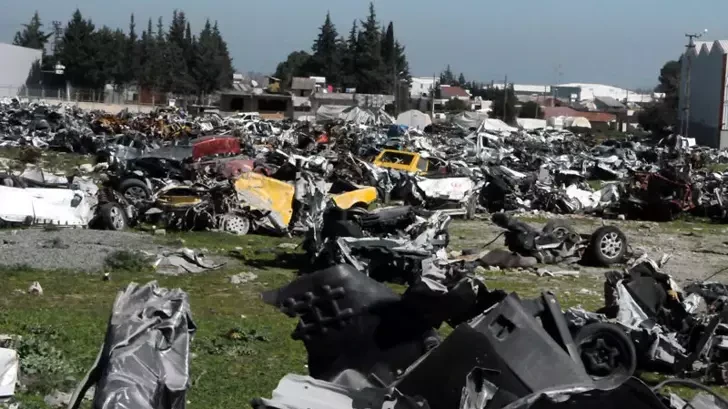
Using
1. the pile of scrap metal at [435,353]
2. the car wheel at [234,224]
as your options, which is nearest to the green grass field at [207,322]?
the pile of scrap metal at [435,353]

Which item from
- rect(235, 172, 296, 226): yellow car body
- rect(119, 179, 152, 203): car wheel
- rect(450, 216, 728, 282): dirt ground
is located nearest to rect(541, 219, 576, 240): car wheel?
rect(450, 216, 728, 282): dirt ground

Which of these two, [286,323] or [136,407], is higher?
[136,407]

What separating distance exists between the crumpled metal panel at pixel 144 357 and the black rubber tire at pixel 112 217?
40.9 feet

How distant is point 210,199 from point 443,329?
11.7 metres

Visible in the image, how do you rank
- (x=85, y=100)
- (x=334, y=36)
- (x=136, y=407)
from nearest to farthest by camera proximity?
(x=136, y=407) < (x=85, y=100) < (x=334, y=36)

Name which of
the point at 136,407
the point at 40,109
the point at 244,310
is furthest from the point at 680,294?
the point at 40,109

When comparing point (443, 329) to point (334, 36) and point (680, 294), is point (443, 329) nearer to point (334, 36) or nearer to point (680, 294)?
point (680, 294)

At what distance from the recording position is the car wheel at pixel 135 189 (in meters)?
19.7

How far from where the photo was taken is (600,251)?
50.6 ft

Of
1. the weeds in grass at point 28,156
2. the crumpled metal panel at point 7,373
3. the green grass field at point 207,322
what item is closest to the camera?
the crumpled metal panel at point 7,373

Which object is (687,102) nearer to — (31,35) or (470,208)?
(470,208)

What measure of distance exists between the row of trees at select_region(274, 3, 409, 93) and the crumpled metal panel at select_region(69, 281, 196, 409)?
96.6m

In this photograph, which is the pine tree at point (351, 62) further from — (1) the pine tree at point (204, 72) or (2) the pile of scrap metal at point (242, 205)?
(2) the pile of scrap metal at point (242, 205)

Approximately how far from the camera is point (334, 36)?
118438 millimetres
